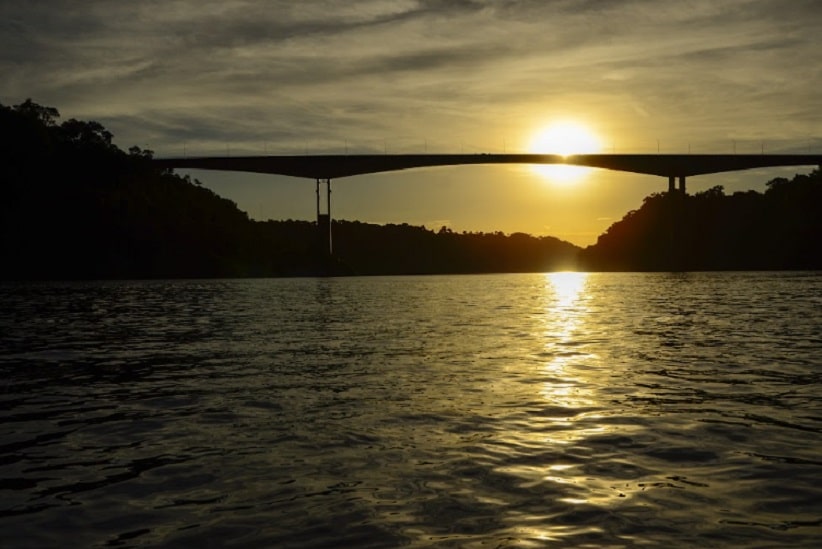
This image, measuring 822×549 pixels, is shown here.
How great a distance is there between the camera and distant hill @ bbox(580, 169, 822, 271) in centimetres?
14500

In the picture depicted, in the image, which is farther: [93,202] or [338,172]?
[338,172]

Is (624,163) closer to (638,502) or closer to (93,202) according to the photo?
(93,202)

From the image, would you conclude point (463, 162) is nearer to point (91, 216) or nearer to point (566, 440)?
point (91, 216)

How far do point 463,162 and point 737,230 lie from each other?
76521 mm

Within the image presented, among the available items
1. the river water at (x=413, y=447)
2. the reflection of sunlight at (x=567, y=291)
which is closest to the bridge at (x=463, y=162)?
the reflection of sunlight at (x=567, y=291)

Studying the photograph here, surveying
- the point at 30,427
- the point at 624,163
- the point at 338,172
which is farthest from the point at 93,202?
the point at 30,427

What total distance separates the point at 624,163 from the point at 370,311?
323ft

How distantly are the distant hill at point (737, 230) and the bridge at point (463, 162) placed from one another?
6682 mm

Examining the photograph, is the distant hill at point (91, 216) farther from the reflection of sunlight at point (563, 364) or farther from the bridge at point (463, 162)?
the reflection of sunlight at point (563, 364)

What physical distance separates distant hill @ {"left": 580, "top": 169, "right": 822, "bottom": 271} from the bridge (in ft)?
21.9

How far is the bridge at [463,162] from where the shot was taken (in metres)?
123

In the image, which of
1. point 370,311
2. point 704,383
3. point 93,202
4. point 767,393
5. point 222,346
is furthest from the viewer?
point 93,202

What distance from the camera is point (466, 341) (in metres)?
22.7

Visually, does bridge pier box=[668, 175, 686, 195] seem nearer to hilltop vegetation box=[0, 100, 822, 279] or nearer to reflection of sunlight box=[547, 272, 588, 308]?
hilltop vegetation box=[0, 100, 822, 279]
